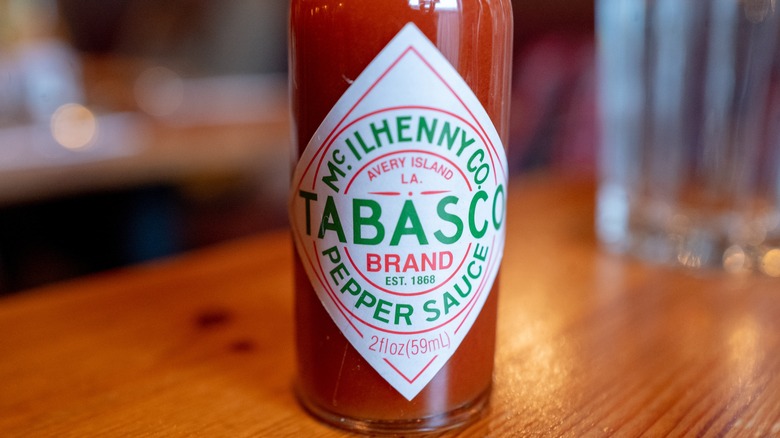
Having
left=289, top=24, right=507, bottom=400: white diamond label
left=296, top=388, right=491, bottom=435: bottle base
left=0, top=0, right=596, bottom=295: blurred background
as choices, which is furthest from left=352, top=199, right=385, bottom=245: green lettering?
left=0, top=0, right=596, bottom=295: blurred background

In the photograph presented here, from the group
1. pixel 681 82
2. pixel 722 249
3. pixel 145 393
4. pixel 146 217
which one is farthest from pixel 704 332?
pixel 146 217

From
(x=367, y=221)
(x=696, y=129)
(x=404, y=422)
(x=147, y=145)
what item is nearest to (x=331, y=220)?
(x=367, y=221)

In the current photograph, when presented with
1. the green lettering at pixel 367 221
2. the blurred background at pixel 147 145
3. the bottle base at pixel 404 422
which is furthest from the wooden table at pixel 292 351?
the blurred background at pixel 147 145

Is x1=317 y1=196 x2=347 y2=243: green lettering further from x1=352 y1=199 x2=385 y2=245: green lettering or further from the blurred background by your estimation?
the blurred background

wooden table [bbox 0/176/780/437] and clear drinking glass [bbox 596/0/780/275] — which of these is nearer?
wooden table [bbox 0/176/780/437]

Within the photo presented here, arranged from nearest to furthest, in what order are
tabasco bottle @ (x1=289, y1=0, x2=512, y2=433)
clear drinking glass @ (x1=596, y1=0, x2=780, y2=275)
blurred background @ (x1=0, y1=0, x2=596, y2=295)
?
1. tabasco bottle @ (x1=289, y1=0, x2=512, y2=433)
2. clear drinking glass @ (x1=596, y1=0, x2=780, y2=275)
3. blurred background @ (x1=0, y1=0, x2=596, y2=295)

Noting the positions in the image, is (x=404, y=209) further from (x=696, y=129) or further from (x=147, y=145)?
(x=147, y=145)

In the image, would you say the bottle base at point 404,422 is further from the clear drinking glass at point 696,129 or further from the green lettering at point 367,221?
the clear drinking glass at point 696,129
